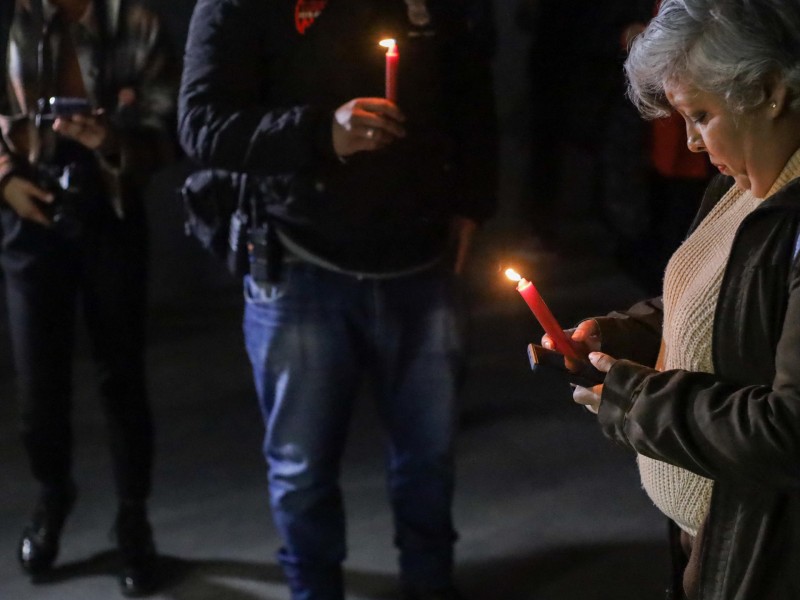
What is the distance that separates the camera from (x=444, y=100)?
229 cm

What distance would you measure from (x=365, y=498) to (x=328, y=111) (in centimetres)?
139

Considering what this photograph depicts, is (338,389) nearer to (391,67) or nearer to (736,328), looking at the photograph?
(391,67)

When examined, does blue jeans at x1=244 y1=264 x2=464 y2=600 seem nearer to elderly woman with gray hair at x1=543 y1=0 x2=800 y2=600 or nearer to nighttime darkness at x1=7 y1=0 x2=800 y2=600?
nighttime darkness at x1=7 y1=0 x2=800 y2=600

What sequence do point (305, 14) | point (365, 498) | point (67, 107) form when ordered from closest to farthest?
point (305, 14) → point (67, 107) → point (365, 498)

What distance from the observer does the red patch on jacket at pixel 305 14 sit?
6.84ft

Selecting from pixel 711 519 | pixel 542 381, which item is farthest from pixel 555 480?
pixel 711 519

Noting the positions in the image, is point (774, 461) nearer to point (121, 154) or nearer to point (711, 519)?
point (711, 519)

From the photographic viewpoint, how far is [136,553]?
267cm

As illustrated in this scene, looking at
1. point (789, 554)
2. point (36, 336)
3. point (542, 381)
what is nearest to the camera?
point (789, 554)

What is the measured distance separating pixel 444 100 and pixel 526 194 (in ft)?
12.7

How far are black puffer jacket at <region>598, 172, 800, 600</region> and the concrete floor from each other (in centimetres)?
134

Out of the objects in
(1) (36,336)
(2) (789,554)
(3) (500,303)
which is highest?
(2) (789,554)

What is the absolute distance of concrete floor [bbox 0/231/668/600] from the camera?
2695 millimetres

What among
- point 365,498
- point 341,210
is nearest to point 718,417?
point 341,210
